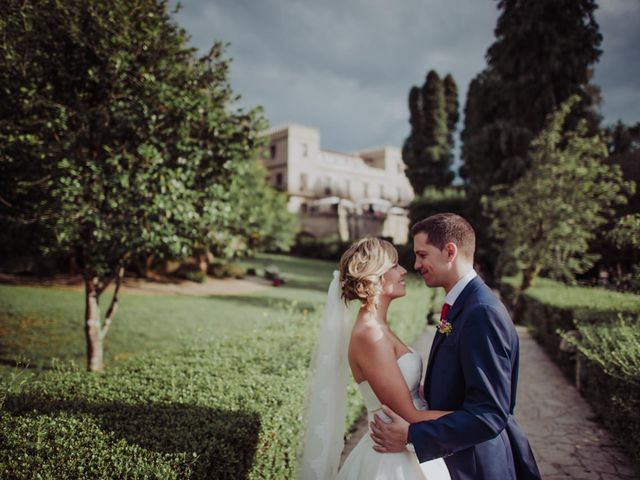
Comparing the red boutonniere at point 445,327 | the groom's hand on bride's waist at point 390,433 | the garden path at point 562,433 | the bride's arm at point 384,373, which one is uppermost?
the red boutonniere at point 445,327

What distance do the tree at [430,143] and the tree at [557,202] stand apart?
931 inches

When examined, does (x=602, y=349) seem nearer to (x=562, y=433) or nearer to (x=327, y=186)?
(x=562, y=433)

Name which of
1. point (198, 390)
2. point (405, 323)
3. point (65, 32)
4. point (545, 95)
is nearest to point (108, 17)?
point (65, 32)

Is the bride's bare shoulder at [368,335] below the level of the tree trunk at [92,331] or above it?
above

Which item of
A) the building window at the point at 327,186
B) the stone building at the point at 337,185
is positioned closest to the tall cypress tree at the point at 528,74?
the stone building at the point at 337,185

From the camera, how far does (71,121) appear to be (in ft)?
19.1

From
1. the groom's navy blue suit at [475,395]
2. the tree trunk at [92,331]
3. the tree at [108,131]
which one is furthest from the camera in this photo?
the tree trunk at [92,331]

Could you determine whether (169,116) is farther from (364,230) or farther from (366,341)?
(364,230)

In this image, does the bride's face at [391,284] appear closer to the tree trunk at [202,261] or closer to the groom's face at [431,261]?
the groom's face at [431,261]

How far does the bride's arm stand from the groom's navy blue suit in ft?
0.41

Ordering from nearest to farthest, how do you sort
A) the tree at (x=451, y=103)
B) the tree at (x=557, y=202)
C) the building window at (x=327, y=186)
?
the tree at (x=557, y=202) → the tree at (x=451, y=103) → the building window at (x=327, y=186)

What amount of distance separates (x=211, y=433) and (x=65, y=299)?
14.1m

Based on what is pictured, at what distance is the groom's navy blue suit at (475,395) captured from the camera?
1.86 m

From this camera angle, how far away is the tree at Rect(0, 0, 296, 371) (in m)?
5.23
